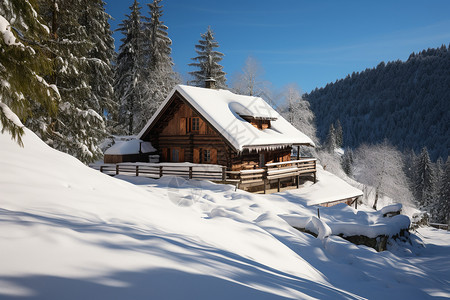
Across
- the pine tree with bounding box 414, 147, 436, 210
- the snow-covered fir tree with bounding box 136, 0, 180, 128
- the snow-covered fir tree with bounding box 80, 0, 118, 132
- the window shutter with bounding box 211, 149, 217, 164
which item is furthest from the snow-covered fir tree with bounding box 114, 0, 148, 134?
the pine tree with bounding box 414, 147, 436, 210

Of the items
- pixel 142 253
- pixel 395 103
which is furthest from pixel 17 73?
pixel 395 103

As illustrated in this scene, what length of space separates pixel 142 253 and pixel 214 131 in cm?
1577

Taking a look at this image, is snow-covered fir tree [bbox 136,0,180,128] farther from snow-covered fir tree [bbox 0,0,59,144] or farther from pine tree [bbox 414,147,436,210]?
pine tree [bbox 414,147,436,210]

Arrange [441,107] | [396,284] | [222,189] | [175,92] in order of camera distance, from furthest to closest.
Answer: [441,107] → [175,92] → [222,189] → [396,284]

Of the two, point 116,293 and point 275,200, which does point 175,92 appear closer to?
point 275,200

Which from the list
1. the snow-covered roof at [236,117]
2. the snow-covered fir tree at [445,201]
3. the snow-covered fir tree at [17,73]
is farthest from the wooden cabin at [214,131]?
the snow-covered fir tree at [445,201]

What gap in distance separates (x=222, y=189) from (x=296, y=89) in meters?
20.8

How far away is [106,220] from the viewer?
466 centimetres

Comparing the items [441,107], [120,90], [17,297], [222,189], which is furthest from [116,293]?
[441,107]

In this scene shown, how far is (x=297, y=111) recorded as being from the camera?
3247 cm

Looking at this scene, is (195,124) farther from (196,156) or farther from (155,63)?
(155,63)

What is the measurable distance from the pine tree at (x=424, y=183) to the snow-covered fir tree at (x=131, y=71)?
52.2 metres

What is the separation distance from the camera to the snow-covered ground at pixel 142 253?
8.22 feet

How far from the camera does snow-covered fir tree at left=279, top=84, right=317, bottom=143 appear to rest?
106ft
